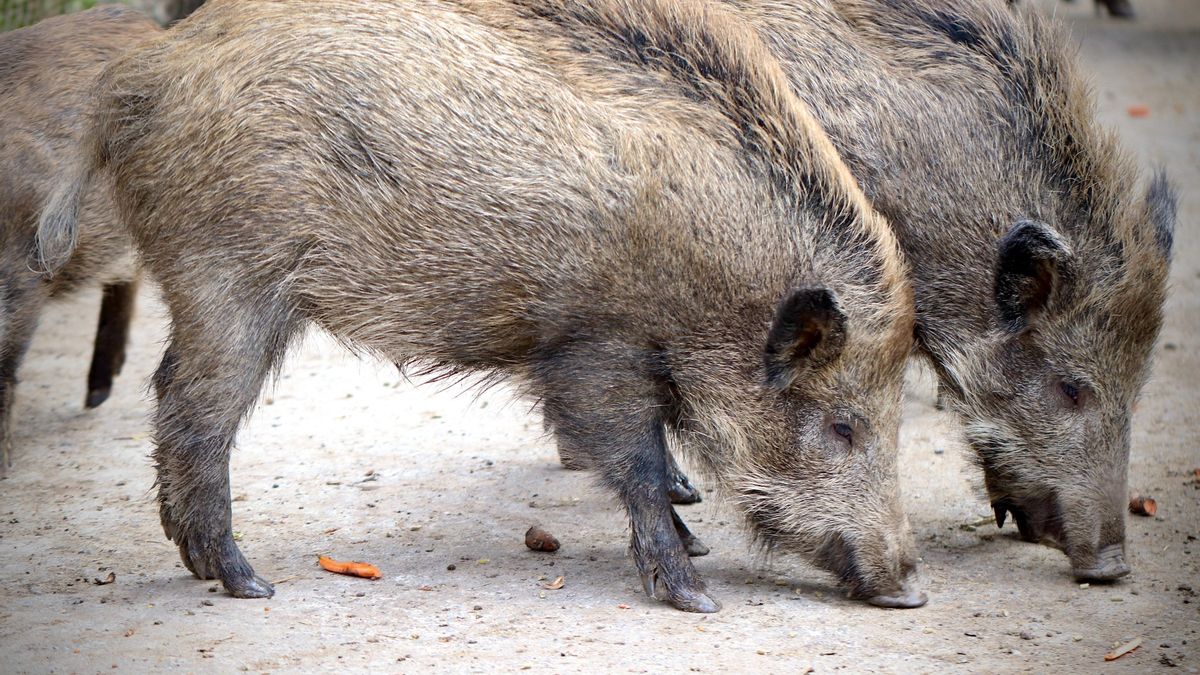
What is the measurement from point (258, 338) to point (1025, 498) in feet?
9.83

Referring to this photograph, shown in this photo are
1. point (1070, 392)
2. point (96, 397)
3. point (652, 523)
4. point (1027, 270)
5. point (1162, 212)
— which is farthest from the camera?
point (96, 397)

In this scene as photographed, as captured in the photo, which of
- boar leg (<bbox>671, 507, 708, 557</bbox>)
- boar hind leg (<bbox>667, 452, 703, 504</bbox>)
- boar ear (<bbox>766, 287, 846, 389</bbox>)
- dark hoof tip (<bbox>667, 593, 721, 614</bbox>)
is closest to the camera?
boar ear (<bbox>766, 287, 846, 389</bbox>)

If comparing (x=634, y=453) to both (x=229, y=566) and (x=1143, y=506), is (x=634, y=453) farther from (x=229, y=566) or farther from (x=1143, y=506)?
(x=1143, y=506)

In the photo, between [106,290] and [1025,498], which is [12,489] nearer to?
[106,290]

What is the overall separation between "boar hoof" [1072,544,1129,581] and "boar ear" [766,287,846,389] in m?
1.36

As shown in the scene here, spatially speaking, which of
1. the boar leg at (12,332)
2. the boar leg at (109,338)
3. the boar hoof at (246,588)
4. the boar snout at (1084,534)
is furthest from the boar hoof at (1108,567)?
the boar leg at (109,338)

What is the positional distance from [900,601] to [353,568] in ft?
6.45

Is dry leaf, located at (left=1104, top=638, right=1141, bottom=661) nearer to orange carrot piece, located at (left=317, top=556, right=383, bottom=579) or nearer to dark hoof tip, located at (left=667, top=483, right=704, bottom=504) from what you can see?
dark hoof tip, located at (left=667, top=483, right=704, bottom=504)

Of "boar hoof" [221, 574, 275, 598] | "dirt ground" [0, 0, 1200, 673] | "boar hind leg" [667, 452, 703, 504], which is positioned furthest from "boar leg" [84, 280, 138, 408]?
"boar hind leg" [667, 452, 703, 504]

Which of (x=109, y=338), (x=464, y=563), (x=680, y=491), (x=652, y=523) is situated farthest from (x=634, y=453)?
(x=109, y=338)

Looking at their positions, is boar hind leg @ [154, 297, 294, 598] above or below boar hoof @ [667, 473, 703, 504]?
above

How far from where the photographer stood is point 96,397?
22.0 ft

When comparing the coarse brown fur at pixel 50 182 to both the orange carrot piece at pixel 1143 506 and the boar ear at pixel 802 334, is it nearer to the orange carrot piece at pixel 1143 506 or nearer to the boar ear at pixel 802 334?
the boar ear at pixel 802 334

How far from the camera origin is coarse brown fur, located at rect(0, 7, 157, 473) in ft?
19.1
